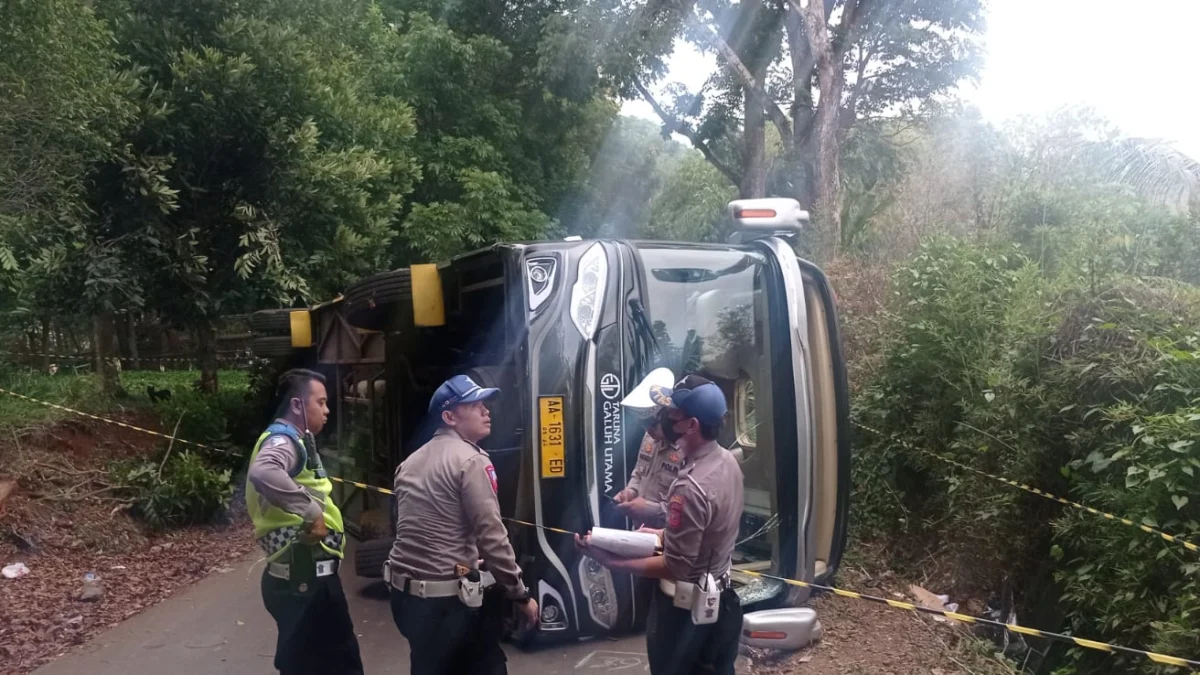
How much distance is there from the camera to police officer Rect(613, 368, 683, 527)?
15.1 feet

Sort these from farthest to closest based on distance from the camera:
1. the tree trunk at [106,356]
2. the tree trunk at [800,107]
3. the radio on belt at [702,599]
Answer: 1. the tree trunk at [800,107]
2. the tree trunk at [106,356]
3. the radio on belt at [702,599]

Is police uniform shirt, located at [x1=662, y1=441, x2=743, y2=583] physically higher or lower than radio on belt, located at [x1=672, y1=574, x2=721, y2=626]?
higher

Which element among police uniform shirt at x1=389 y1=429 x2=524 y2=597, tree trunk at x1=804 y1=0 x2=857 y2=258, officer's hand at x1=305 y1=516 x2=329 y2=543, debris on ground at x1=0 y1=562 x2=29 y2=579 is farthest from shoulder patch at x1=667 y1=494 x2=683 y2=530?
tree trunk at x1=804 y1=0 x2=857 y2=258

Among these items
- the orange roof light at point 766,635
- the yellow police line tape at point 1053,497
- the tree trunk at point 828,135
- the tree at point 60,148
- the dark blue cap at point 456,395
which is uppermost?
the tree trunk at point 828,135

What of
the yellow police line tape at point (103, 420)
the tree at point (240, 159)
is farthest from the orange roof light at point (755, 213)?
the yellow police line tape at point (103, 420)

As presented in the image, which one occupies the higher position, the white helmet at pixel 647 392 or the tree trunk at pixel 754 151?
the tree trunk at pixel 754 151

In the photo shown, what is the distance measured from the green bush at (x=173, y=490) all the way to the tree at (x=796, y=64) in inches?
359

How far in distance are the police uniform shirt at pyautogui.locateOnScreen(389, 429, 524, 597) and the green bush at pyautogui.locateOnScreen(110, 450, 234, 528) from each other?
525 cm

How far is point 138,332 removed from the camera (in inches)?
621

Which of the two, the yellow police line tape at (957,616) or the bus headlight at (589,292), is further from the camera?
the bus headlight at (589,292)

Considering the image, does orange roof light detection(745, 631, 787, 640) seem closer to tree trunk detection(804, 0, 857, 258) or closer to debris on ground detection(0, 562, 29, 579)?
debris on ground detection(0, 562, 29, 579)

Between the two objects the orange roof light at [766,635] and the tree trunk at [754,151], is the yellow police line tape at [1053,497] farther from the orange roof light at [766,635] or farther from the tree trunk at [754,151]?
the tree trunk at [754,151]

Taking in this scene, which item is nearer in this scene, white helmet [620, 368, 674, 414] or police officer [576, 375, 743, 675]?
police officer [576, 375, 743, 675]

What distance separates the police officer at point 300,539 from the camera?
4121 millimetres
